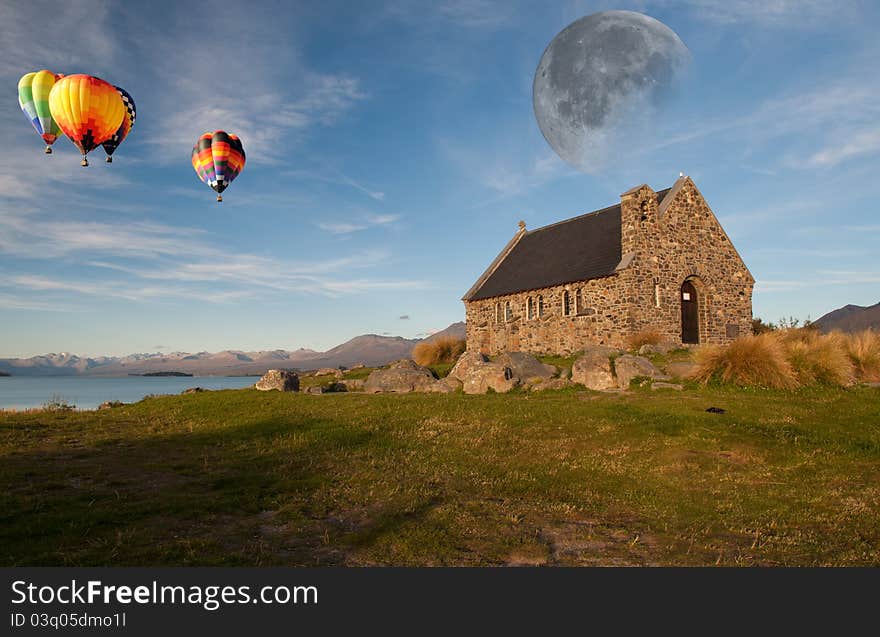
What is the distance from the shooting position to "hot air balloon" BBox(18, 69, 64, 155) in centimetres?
2316

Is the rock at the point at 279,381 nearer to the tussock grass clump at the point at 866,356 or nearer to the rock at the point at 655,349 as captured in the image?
the rock at the point at 655,349

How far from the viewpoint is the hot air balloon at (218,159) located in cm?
2875

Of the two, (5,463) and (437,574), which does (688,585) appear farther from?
(5,463)

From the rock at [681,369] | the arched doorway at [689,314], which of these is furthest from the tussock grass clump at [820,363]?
the arched doorway at [689,314]

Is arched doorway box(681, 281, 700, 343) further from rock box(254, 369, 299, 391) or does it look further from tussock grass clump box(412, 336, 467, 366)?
rock box(254, 369, 299, 391)

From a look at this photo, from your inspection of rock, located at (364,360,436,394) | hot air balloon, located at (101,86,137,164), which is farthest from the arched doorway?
hot air balloon, located at (101,86,137,164)

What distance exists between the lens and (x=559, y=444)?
13031 mm

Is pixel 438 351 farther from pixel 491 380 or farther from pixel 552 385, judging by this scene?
pixel 552 385

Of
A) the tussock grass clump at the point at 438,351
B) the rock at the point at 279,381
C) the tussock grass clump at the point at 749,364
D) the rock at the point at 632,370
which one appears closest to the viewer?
the tussock grass clump at the point at 749,364

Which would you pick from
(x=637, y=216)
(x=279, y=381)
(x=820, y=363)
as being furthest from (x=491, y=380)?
(x=637, y=216)

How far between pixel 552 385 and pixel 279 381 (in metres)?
12.3

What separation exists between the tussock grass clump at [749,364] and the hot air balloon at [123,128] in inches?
1053

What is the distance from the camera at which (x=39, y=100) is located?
23203mm

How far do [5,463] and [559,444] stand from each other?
38.3 ft
